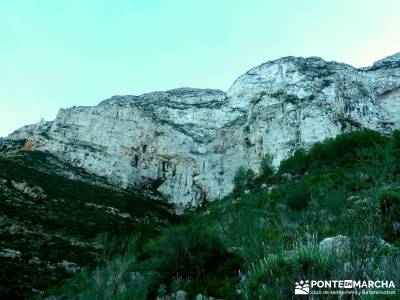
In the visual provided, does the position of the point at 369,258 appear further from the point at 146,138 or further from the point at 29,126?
the point at 29,126

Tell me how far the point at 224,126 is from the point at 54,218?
3959 centimetres

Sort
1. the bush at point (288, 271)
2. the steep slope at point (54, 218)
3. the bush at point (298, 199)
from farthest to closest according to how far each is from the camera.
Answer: the steep slope at point (54, 218) < the bush at point (298, 199) < the bush at point (288, 271)

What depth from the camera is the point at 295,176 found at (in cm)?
3781

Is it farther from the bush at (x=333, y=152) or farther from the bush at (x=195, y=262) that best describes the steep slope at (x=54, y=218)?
the bush at (x=333, y=152)

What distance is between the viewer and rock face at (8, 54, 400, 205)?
190ft

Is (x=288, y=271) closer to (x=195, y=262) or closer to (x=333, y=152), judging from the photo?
(x=195, y=262)

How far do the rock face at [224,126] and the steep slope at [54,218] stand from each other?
5.43 metres

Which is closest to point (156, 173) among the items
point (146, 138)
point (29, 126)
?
point (146, 138)

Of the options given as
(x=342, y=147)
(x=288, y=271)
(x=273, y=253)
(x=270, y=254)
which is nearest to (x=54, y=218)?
Result: (x=342, y=147)

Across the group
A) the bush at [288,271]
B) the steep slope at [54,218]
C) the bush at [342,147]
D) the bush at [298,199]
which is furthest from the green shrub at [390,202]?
the bush at [342,147]

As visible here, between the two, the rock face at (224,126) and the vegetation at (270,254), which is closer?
the vegetation at (270,254)

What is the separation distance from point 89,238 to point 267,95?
137 feet

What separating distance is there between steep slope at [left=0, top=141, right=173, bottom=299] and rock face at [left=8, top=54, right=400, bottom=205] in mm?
5434

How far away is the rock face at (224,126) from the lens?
57781 millimetres
